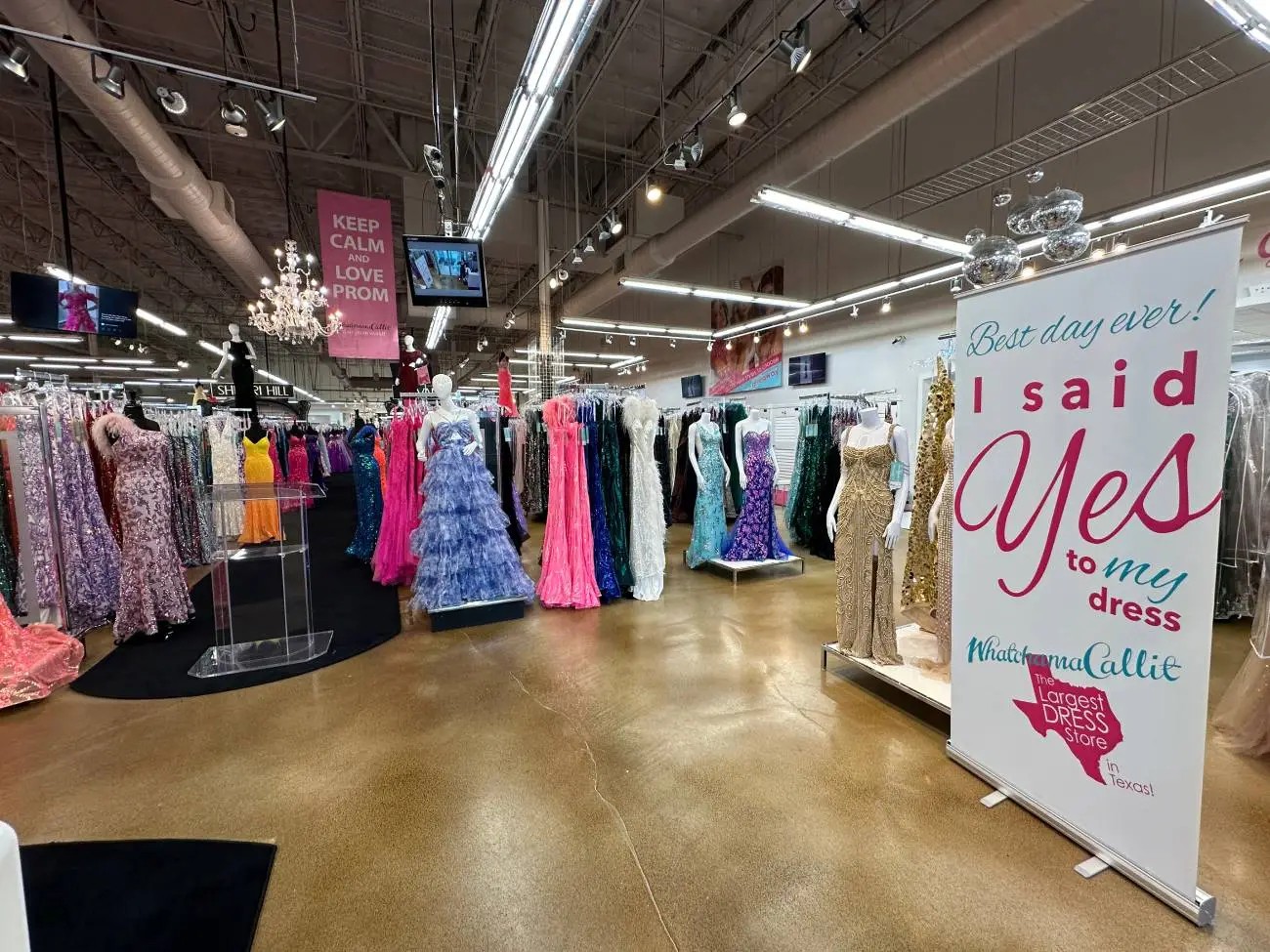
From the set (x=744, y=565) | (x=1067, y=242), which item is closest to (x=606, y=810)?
(x=1067, y=242)

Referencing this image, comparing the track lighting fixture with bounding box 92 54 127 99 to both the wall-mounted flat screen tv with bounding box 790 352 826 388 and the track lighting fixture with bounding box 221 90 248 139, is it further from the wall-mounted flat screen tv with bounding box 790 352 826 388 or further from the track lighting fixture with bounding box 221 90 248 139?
the wall-mounted flat screen tv with bounding box 790 352 826 388

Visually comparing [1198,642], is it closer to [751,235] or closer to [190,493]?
[190,493]

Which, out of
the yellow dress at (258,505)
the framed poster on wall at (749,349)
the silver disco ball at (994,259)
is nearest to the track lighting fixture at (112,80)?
the yellow dress at (258,505)

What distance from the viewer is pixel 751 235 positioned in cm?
1112

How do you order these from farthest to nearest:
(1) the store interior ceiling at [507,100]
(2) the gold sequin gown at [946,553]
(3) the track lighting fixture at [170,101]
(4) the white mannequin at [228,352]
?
(4) the white mannequin at [228,352] → (1) the store interior ceiling at [507,100] → (3) the track lighting fixture at [170,101] → (2) the gold sequin gown at [946,553]

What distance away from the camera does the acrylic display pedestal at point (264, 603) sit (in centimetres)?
357

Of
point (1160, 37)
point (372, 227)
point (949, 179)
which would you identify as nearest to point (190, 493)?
point (372, 227)

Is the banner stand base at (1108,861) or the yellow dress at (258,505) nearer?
the banner stand base at (1108,861)

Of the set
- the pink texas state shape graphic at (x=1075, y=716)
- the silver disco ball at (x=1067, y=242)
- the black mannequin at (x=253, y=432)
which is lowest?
the pink texas state shape graphic at (x=1075, y=716)

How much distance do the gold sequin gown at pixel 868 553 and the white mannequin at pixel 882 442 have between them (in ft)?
0.08

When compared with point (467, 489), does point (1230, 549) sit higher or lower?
lower

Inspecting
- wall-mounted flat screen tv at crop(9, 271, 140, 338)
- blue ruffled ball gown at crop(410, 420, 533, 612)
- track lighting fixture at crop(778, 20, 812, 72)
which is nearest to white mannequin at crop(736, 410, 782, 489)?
blue ruffled ball gown at crop(410, 420, 533, 612)

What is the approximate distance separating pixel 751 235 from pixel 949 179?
634 centimetres

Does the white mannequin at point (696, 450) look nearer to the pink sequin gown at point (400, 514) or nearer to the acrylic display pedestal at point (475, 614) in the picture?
the acrylic display pedestal at point (475, 614)
